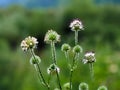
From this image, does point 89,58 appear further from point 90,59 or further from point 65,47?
point 65,47

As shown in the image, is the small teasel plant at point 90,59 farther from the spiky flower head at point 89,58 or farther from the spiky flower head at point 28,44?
the spiky flower head at point 28,44

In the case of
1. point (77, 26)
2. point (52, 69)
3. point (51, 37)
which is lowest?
point (52, 69)

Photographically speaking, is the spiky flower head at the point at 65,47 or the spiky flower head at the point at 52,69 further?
the spiky flower head at the point at 65,47

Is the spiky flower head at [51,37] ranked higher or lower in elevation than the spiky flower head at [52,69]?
higher

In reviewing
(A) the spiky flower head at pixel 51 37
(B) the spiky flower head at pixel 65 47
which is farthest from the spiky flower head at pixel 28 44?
(B) the spiky flower head at pixel 65 47

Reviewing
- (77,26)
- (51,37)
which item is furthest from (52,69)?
(77,26)

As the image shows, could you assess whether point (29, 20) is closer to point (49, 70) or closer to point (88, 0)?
point (88, 0)

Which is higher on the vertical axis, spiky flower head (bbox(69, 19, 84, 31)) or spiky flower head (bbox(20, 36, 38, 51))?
spiky flower head (bbox(69, 19, 84, 31))

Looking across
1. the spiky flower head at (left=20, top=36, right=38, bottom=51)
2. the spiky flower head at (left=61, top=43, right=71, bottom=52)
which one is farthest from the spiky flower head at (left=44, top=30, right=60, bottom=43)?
the spiky flower head at (left=61, top=43, right=71, bottom=52)

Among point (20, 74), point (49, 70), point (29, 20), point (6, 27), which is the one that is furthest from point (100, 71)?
point (29, 20)

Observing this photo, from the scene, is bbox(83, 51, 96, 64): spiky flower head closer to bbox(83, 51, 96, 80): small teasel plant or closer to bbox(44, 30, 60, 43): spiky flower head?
bbox(83, 51, 96, 80): small teasel plant

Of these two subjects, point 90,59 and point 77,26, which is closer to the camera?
point 90,59
